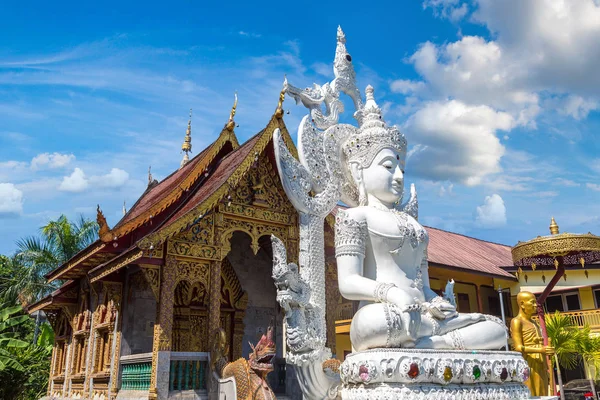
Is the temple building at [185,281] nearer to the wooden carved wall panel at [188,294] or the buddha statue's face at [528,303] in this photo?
the wooden carved wall panel at [188,294]

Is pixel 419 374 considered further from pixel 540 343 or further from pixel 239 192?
pixel 239 192

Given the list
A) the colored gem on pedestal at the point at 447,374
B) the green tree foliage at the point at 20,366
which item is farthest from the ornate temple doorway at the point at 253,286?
the green tree foliage at the point at 20,366

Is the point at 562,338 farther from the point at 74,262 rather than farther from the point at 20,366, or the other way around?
the point at 20,366

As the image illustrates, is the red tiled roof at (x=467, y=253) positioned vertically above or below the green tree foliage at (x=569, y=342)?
above

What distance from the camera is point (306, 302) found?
16.0 feet

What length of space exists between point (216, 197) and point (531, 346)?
4746mm

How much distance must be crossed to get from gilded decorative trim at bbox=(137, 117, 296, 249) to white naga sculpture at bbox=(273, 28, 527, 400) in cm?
259

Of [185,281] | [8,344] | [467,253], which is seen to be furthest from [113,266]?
[467,253]

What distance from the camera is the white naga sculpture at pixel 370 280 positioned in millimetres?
3943

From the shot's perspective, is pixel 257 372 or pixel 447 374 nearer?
pixel 447 374

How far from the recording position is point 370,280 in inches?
177

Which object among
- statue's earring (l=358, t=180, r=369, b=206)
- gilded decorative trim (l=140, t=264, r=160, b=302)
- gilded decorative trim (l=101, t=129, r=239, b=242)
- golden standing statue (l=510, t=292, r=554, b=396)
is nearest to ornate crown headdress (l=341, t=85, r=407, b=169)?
statue's earring (l=358, t=180, r=369, b=206)

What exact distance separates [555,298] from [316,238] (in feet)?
58.5

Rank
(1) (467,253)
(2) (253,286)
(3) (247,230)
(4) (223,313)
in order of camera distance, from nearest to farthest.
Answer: (3) (247,230), (4) (223,313), (2) (253,286), (1) (467,253)
